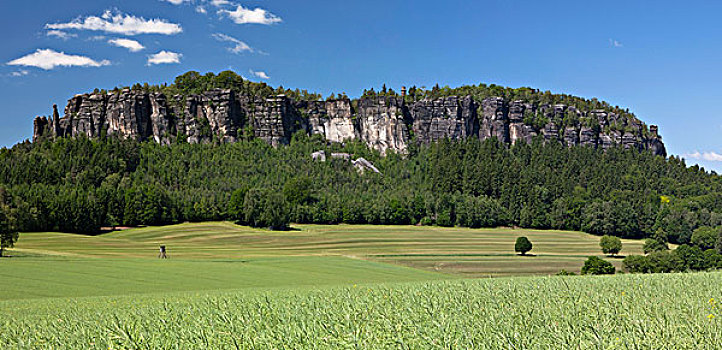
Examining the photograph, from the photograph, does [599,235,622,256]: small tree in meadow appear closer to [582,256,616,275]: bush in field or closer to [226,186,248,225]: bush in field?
[582,256,616,275]: bush in field

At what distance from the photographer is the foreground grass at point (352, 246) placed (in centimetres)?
6550

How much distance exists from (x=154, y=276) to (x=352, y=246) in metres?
51.5

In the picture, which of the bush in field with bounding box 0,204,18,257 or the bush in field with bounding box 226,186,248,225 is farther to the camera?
the bush in field with bounding box 226,186,248,225

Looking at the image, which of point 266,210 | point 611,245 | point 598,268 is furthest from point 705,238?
point 266,210

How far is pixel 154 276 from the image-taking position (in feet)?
127

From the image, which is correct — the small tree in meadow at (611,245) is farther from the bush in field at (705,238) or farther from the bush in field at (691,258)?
the bush in field at (705,238)

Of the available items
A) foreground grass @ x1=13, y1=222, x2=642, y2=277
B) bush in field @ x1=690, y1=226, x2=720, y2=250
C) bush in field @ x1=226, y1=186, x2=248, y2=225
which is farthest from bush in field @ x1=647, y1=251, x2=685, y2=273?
bush in field @ x1=226, y1=186, x2=248, y2=225

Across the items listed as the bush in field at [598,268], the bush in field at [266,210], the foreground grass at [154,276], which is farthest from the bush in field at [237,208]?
the bush in field at [598,268]

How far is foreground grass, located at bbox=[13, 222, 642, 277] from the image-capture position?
65500 mm

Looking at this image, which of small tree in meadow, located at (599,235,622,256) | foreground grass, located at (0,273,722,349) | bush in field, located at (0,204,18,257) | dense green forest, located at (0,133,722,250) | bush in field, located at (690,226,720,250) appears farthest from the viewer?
dense green forest, located at (0,133,722,250)

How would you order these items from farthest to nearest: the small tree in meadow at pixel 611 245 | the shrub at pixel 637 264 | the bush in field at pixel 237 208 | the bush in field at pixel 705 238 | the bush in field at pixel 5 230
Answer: the bush in field at pixel 237 208
the bush in field at pixel 705 238
the small tree in meadow at pixel 611 245
the shrub at pixel 637 264
the bush in field at pixel 5 230

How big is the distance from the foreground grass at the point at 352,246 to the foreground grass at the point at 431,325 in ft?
155

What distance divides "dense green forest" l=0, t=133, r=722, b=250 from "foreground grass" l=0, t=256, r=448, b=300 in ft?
204

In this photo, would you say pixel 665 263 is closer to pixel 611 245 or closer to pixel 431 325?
pixel 611 245
